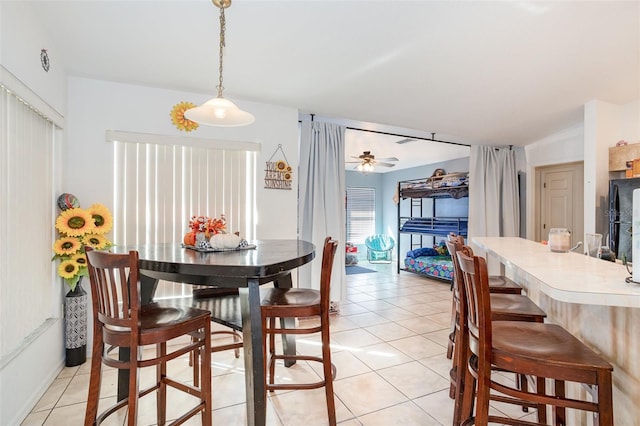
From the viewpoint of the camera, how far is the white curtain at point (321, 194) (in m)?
3.94

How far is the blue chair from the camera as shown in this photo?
850cm

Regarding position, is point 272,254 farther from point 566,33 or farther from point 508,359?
point 566,33

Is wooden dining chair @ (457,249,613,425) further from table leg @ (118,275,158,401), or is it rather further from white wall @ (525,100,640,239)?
white wall @ (525,100,640,239)

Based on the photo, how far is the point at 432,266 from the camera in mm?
6012

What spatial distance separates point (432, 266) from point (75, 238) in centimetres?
535

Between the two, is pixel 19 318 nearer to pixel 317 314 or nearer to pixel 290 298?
pixel 290 298

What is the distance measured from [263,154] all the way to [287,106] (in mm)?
609

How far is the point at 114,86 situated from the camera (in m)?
2.94

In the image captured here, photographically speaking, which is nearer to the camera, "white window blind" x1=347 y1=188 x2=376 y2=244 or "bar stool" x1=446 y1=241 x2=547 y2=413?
"bar stool" x1=446 y1=241 x2=547 y2=413

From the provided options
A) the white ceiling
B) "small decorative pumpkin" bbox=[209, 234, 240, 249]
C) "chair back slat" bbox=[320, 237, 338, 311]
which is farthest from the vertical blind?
"chair back slat" bbox=[320, 237, 338, 311]

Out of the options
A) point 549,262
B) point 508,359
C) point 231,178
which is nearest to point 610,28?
point 549,262

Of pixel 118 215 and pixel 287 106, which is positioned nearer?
pixel 118 215

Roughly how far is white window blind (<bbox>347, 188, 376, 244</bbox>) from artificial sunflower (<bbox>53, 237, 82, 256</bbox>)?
6.90 metres

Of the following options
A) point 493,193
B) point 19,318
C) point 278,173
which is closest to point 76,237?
point 19,318
